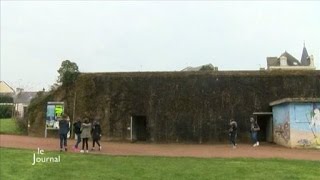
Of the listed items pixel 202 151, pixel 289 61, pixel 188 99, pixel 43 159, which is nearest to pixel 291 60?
pixel 289 61

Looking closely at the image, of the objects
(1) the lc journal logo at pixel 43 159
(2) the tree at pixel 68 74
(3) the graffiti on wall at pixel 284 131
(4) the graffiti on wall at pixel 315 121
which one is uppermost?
(2) the tree at pixel 68 74

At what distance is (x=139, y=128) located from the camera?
108 ft

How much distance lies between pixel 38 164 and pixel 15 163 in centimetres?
74

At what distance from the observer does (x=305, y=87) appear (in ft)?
101

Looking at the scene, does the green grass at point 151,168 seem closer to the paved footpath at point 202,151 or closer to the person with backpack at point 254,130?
the paved footpath at point 202,151

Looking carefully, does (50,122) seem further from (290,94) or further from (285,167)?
(285,167)

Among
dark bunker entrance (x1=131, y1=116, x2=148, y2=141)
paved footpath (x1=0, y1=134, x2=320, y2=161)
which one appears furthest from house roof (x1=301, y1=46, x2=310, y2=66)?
paved footpath (x1=0, y1=134, x2=320, y2=161)

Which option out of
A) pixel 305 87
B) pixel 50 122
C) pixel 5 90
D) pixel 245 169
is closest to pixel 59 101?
pixel 50 122

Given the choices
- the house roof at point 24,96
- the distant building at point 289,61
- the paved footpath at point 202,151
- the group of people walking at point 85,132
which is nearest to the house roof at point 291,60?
the distant building at point 289,61

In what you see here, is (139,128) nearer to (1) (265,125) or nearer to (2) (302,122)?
(1) (265,125)

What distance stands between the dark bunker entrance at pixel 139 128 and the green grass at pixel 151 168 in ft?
46.7

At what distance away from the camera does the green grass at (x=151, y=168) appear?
1288cm

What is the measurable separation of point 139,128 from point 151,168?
60.8 feet

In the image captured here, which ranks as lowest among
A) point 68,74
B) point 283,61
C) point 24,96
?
point 68,74
